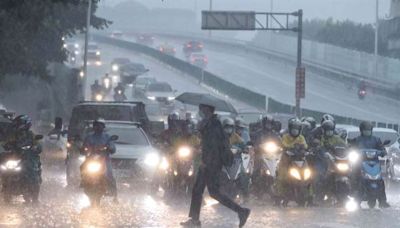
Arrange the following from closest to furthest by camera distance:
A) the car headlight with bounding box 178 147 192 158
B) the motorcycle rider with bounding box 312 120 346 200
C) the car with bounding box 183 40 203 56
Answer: the motorcycle rider with bounding box 312 120 346 200 < the car headlight with bounding box 178 147 192 158 < the car with bounding box 183 40 203 56

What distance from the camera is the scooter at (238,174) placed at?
2003 centimetres

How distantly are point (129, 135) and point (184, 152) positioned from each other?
6.39 ft

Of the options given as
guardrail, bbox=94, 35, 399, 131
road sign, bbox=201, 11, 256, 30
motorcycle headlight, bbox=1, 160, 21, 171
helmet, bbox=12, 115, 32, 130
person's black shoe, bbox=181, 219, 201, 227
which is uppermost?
road sign, bbox=201, 11, 256, 30

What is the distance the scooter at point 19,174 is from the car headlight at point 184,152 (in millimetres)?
3628

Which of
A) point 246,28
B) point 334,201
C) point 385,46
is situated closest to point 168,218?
point 334,201

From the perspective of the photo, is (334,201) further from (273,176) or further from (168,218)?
(168,218)

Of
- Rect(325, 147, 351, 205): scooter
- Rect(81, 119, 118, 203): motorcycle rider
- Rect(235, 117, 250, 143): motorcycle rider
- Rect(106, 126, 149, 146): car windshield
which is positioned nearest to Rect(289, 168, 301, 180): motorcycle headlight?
Rect(325, 147, 351, 205): scooter

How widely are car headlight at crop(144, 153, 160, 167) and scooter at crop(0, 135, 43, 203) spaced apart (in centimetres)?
355

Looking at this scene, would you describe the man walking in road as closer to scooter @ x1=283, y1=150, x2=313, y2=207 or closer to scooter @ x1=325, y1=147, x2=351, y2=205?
scooter @ x1=283, y1=150, x2=313, y2=207

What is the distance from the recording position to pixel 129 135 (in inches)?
905

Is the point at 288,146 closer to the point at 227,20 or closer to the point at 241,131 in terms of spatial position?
the point at 241,131

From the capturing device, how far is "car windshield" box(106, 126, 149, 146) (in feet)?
74.5

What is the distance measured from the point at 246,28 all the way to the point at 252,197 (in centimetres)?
4284

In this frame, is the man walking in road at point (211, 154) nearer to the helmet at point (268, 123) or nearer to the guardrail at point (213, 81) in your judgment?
the helmet at point (268, 123)
